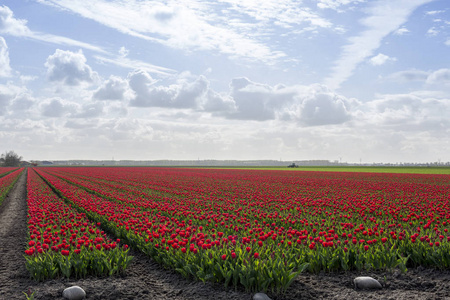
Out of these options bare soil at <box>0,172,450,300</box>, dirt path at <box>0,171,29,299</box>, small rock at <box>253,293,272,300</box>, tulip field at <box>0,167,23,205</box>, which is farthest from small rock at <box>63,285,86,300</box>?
tulip field at <box>0,167,23,205</box>

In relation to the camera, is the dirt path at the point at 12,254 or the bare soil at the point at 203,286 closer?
the bare soil at the point at 203,286

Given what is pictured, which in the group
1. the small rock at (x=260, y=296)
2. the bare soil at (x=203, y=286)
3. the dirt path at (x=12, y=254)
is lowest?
the dirt path at (x=12, y=254)

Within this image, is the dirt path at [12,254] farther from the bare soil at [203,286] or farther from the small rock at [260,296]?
the small rock at [260,296]

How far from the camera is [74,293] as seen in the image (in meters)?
7.08

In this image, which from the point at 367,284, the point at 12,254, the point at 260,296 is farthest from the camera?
the point at 12,254

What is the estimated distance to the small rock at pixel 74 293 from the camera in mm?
7059

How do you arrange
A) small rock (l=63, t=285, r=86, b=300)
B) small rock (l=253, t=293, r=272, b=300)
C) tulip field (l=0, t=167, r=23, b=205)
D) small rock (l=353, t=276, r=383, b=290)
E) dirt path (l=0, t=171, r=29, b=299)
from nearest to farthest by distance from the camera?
small rock (l=253, t=293, r=272, b=300) < small rock (l=63, t=285, r=86, b=300) < small rock (l=353, t=276, r=383, b=290) < dirt path (l=0, t=171, r=29, b=299) < tulip field (l=0, t=167, r=23, b=205)

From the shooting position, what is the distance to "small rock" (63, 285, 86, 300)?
23.2 ft

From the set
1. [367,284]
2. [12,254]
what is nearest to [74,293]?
[12,254]

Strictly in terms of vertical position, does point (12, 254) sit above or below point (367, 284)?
below

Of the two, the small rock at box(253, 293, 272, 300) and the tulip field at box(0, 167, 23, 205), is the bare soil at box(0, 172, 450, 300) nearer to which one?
the small rock at box(253, 293, 272, 300)

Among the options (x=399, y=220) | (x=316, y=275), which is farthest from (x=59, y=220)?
(x=399, y=220)

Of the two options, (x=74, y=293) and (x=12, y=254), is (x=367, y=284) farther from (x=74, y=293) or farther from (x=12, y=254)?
(x=12, y=254)

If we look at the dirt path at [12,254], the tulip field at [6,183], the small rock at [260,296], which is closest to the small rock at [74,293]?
the dirt path at [12,254]
